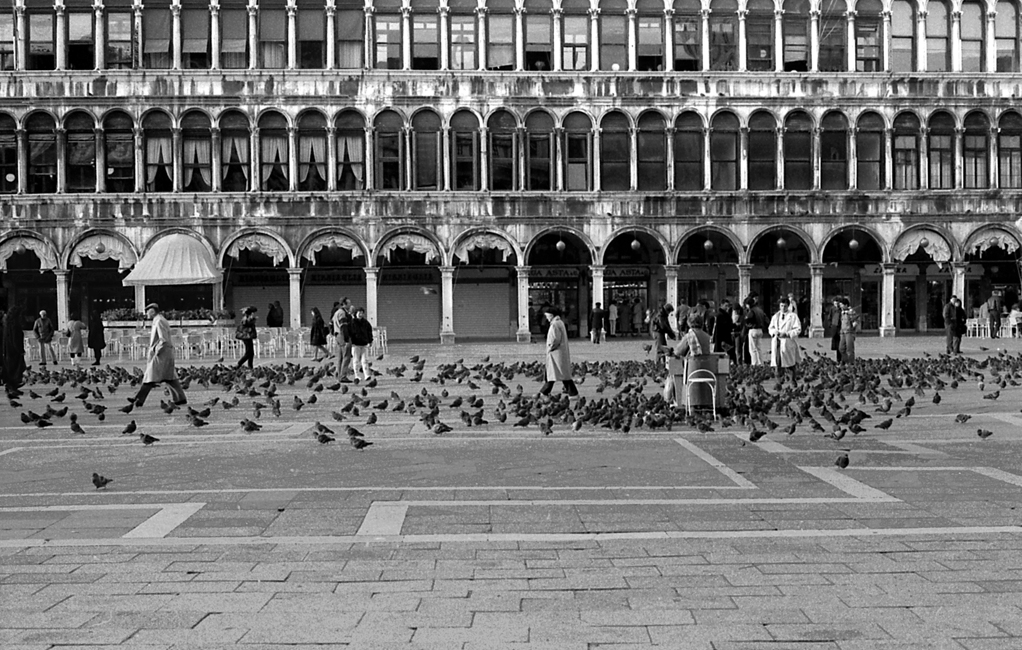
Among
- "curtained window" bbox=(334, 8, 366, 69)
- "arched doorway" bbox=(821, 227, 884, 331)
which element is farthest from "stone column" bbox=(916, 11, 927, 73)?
"curtained window" bbox=(334, 8, 366, 69)

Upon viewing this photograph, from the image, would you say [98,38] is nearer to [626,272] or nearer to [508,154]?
[508,154]

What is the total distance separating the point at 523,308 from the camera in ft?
138

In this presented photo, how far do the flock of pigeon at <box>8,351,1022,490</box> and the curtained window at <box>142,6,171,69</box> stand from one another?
15719mm

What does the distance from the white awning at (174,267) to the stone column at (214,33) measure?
7.76 meters

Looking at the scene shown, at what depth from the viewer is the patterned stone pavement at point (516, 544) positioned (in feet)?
19.0

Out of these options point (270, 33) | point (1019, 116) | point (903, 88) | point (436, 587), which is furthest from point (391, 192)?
point (436, 587)

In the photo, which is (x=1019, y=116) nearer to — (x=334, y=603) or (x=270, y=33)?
(x=270, y=33)

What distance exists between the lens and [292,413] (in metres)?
18.0

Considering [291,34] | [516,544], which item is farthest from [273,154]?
[516,544]

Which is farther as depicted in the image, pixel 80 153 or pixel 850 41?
pixel 850 41

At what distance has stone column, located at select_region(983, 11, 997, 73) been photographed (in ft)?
140

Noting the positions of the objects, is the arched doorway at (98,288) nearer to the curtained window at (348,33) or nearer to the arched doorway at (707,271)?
the curtained window at (348,33)

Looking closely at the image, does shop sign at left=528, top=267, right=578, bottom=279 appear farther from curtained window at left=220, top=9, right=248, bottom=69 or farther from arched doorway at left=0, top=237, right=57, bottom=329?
arched doorway at left=0, top=237, right=57, bottom=329

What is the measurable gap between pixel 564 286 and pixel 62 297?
17.9 metres
